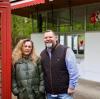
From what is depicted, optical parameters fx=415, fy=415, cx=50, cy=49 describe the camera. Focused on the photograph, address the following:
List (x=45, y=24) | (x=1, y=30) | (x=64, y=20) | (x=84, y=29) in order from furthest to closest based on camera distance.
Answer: (x=45, y=24) → (x=64, y=20) → (x=84, y=29) → (x=1, y=30)

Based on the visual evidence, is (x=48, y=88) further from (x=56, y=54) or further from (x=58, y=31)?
(x=58, y=31)

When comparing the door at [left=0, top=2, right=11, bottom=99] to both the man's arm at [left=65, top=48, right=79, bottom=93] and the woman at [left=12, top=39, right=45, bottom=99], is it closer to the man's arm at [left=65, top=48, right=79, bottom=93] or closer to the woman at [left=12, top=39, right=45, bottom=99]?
the woman at [left=12, top=39, right=45, bottom=99]

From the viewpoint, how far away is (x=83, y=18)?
15.6 metres

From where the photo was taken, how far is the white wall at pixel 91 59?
46.8ft

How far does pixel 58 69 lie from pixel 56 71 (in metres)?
0.04

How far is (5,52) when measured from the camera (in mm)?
5383

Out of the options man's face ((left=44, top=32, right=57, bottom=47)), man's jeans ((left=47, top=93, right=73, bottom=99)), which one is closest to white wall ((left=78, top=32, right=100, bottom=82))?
man's jeans ((left=47, top=93, right=73, bottom=99))

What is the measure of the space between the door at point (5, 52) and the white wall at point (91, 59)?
8883 mm

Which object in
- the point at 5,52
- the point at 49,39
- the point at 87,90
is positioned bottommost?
the point at 87,90

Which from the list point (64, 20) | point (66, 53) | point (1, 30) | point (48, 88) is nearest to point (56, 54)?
point (66, 53)

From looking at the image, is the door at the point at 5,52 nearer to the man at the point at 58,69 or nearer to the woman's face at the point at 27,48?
the woman's face at the point at 27,48

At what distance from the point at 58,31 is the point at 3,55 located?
11860 millimetres

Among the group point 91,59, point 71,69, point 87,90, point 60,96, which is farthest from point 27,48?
point 91,59

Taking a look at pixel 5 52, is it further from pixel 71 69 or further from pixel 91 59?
pixel 91 59
